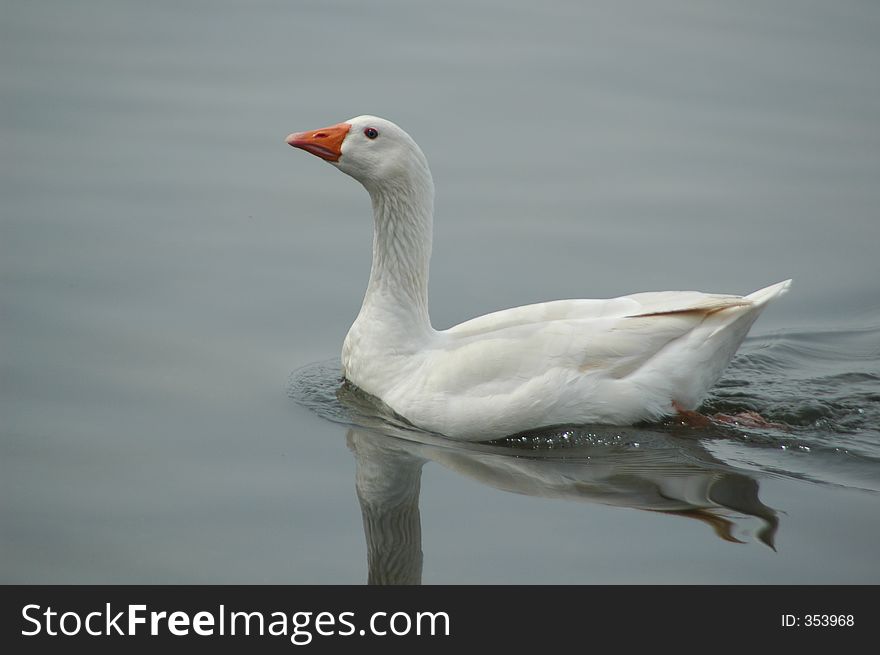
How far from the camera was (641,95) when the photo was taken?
1405cm

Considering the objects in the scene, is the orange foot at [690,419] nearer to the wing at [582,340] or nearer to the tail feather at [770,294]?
the wing at [582,340]

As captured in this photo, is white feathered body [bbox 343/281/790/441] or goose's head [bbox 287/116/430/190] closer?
white feathered body [bbox 343/281/790/441]

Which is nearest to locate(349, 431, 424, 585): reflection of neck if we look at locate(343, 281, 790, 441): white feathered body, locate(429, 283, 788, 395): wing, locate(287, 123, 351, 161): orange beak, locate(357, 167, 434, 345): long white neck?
locate(343, 281, 790, 441): white feathered body

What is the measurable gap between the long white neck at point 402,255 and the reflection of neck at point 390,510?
37.8 inches

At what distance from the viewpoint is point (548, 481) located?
7.55m

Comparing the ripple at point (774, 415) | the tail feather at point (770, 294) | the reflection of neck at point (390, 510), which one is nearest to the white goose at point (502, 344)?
the tail feather at point (770, 294)

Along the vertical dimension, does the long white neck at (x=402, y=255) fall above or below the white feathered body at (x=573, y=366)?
above

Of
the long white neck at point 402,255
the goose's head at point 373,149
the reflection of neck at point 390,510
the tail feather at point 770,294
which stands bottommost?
the reflection of neck at point 390,510

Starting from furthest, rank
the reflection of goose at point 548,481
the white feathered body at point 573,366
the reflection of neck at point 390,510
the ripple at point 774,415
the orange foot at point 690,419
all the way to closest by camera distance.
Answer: the orange foot at point 690,419
the white feathered body at point 573,366
the ripple at point 774,415
the reflection of goose at point 548,481
the reflection of neck at point 390,510

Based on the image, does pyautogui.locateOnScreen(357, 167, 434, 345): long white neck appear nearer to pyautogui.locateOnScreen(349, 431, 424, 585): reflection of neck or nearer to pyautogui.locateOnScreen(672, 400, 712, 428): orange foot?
pyautogui.locateOnScreen(349, 431, 424, 585): reflection of neck

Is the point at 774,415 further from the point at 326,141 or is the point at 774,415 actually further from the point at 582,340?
the point at 326,141

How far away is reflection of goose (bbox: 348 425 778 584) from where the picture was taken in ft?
22.8

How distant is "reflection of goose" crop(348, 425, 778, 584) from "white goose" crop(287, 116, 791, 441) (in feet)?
0.84

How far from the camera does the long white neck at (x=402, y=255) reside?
8.67 m
